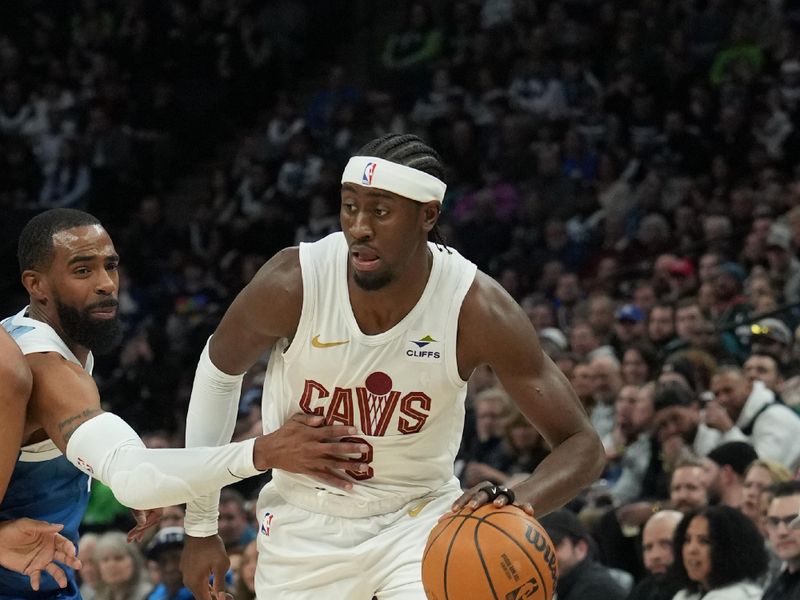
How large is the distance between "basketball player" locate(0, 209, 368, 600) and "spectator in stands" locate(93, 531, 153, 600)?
322cm

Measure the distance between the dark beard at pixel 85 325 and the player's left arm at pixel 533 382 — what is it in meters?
1.06

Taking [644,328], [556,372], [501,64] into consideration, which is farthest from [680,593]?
[501,64]

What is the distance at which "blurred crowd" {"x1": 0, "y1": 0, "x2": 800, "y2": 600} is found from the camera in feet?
24.7

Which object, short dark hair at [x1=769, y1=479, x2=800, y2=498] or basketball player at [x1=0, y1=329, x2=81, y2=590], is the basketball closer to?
basketball player at [x1=0, y1=329, x2=81, y2=590]

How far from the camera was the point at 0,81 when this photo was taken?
1591 cm

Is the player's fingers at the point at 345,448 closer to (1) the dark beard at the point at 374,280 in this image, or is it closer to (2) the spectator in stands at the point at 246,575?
(1) the dark beard at the point at 374,280

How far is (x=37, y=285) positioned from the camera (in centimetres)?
424

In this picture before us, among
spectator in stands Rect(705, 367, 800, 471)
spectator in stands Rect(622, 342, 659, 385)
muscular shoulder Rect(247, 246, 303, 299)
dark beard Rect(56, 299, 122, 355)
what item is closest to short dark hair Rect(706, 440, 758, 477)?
spectator in stands Rect(705, 367, 800, 471)

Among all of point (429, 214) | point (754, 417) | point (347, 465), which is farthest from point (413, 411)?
point (754, 417)

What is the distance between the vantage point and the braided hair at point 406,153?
14.0ft

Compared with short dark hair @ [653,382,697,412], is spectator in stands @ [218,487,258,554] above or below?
below

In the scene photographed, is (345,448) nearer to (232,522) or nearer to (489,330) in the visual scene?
(489,330)

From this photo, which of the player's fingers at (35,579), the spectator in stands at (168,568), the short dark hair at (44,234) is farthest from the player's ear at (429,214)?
the spectator in stands at (168,568)

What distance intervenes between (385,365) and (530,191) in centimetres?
839
